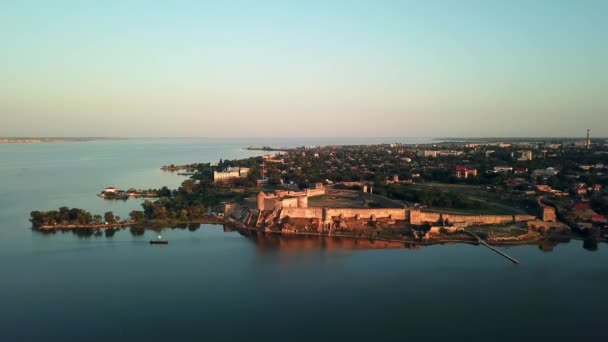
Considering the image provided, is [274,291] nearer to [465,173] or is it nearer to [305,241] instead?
[305,241]

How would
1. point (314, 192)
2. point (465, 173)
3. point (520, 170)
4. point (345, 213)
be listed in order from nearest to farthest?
point (345, 213) → point (314, 192) → point (465, 173) → point (520, 170)

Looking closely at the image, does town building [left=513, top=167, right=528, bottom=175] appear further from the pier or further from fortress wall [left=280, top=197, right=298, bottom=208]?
fortress wall [left=280, top=197, right=298, bottom=208]

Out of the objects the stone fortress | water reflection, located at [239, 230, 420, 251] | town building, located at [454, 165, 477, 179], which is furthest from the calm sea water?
town building, located at [454, 165, 477, 179]

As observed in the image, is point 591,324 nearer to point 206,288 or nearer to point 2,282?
point 206,288

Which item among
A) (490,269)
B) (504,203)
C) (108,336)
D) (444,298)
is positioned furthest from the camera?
(504,203)

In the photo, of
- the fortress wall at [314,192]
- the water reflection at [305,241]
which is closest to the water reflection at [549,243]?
the water reflection at [305,241]

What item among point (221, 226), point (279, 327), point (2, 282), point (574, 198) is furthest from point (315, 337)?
point (574, 198)

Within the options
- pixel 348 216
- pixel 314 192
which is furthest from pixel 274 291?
pixel 314 192

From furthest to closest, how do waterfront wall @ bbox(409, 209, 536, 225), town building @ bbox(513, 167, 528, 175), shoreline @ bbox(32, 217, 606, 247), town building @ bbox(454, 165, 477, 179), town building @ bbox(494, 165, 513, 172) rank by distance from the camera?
town building @ bbox(494, 165, 513, 172), town building @ bbox(513, 167, 528, 175), town building @ bbox(454, 165, 477, 179), waterfront wall @ bbox(409, 209, 536, 225), shoreline @ bbox(32, 217, 606, 247)
